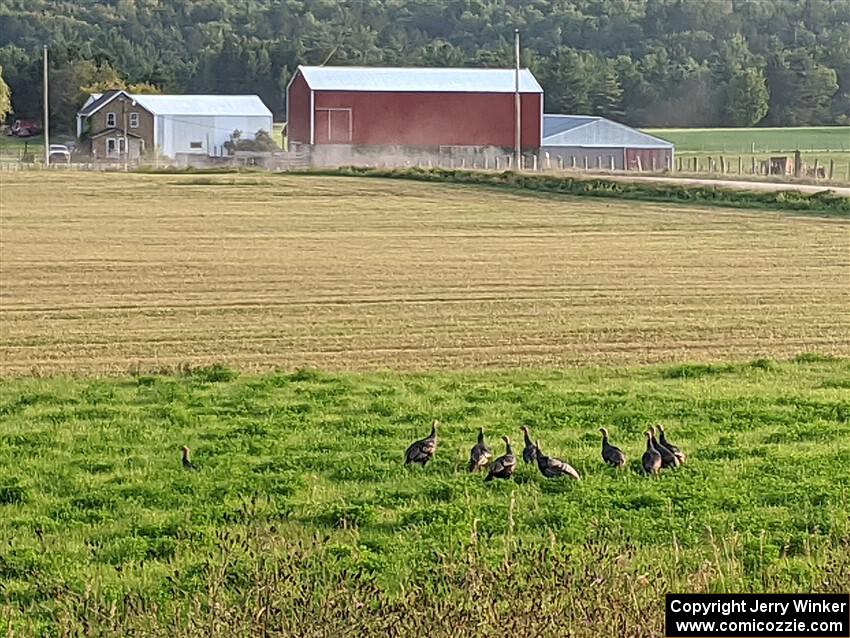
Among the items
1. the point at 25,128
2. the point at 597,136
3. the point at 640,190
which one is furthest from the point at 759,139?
the point at 640,190

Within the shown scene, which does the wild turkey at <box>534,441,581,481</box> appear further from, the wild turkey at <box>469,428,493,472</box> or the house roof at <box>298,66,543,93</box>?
the house roof at <box>298,66,543,93</box>

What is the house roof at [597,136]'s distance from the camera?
79688mm

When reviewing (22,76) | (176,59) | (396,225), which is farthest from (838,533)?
(176,59)

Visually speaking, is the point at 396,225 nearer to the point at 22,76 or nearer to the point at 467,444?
the point at 467,444

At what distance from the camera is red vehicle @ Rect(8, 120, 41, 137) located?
95375mm

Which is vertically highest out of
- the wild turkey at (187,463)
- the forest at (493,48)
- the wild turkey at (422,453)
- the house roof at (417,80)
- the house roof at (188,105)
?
the forest at (493,48)

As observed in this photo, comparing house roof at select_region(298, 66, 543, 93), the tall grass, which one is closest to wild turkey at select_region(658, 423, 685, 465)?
the tall grass

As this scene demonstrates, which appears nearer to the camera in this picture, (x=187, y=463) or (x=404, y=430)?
(x=187, y=463)

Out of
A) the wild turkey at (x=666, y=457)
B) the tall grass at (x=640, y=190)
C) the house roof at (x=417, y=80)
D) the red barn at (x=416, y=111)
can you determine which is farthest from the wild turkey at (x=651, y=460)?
the house roof at (x=417, y=80)

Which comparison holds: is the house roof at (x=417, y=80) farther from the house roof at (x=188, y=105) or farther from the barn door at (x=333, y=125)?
the house roof at (x=188, y=105)

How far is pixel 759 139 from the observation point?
97.8 meters

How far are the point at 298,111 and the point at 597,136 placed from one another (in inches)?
663

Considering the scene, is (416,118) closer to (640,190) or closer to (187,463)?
(640,190)

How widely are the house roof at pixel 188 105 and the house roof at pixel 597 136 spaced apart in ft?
55.9
